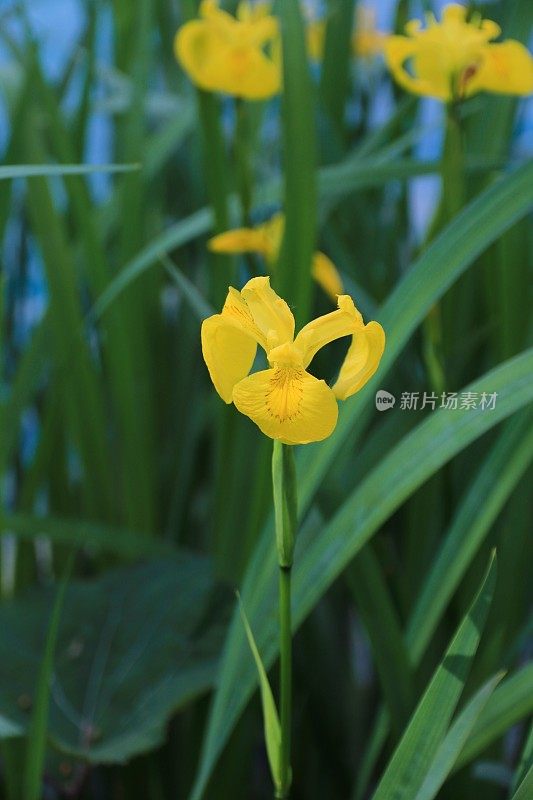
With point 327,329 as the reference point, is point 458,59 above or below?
above

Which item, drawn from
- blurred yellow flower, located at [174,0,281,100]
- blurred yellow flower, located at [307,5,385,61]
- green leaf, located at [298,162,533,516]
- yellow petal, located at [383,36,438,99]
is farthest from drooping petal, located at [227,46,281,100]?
blurred yellow flower, located at [307,5,385,61]

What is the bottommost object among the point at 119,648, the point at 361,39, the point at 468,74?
the point at 119,648

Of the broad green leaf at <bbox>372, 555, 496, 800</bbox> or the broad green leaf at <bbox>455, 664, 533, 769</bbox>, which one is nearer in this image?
the broad green leaf at <bbox>372, 555, 496, 800</bbox>

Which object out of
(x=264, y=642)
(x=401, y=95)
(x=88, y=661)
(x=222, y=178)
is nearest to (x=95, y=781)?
(x=88, y=661)

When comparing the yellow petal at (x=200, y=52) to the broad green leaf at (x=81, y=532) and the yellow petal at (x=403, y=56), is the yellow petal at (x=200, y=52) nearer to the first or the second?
the yellow petal at (x=403, y=56)

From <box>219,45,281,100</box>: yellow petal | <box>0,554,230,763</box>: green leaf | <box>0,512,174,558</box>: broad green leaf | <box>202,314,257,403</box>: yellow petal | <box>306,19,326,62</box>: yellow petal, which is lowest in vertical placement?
<box>0,554,230,763</box>: green leaf

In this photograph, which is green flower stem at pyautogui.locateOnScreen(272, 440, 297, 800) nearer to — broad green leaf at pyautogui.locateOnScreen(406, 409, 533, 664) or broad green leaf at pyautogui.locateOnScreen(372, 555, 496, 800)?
broad green leaf at pyautogui.locateOnScreen(372, 555, 496, 800)

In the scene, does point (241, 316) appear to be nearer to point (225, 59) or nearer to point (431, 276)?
point (431, 276)

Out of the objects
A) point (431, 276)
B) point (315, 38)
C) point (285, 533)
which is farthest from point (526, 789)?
point (315, 38)
